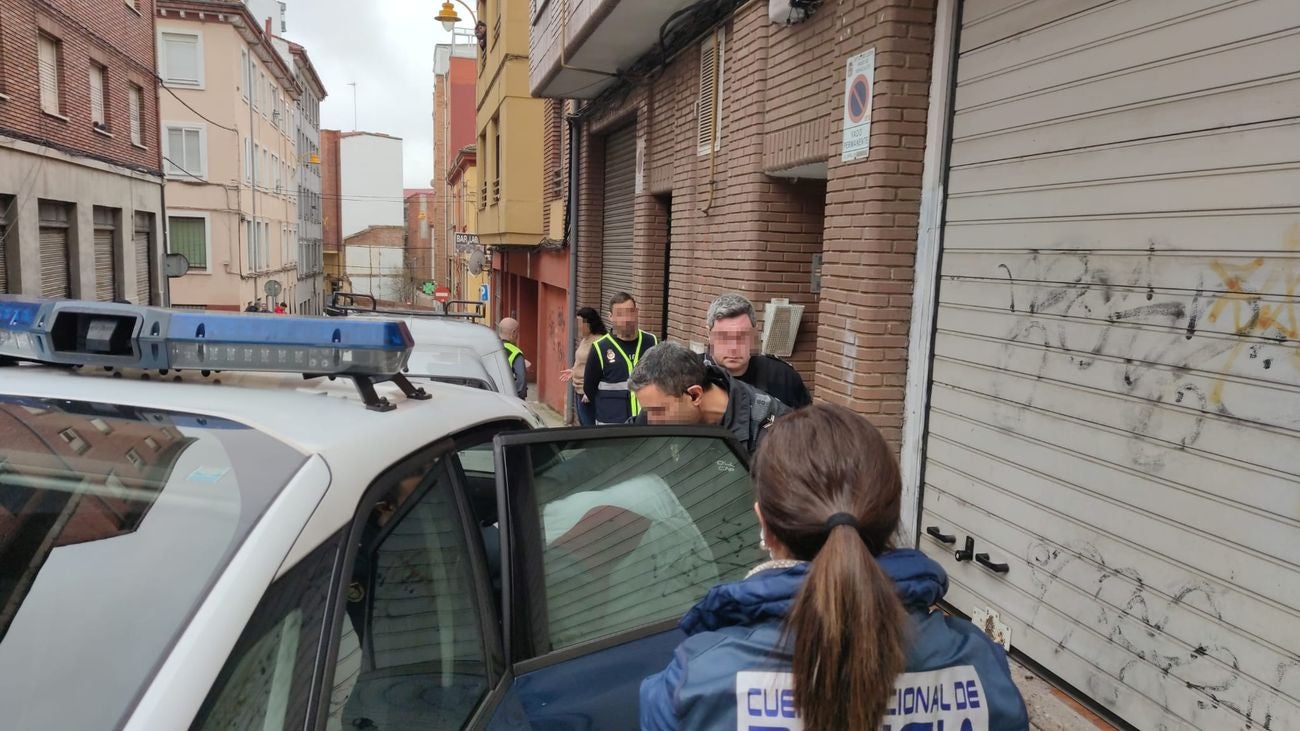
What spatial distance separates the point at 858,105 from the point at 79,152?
16547mm

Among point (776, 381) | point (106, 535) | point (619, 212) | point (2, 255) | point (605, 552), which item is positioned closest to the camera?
point (106, 535)

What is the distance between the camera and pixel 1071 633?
3.36 metres

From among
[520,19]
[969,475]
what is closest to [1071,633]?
[969,475]

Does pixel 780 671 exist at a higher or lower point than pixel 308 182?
lower

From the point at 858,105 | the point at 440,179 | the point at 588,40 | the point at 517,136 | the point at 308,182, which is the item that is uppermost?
the point at 440,179

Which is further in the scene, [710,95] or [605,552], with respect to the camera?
[710,95]

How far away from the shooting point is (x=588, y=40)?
8.40m

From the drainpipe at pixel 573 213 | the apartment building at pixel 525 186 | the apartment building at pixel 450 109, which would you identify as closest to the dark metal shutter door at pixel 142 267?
the apartment building at pixel 525 186

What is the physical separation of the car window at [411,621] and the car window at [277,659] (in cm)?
8

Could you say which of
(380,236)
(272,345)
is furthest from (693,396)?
(380,236)

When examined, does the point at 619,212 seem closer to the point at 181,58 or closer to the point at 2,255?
the point at 2,255

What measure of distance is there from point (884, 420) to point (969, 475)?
0.63 metres

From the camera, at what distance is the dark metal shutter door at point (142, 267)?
19312 millimetres

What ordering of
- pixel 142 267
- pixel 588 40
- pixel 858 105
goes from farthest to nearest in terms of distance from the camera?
1. pixel 142 267
2. pixel 588 40
3. pixel 858 105
